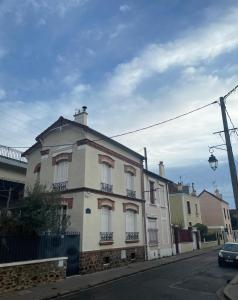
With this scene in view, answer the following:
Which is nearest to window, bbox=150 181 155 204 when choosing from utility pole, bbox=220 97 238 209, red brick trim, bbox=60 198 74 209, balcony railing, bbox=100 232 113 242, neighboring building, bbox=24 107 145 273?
neighboring building, bbox=24 107 145 273

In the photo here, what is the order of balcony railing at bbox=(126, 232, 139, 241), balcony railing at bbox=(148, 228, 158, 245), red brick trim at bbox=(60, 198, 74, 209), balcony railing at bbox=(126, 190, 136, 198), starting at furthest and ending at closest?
1. balcony railing at bbox=(148, 228, 158, 245)
2. balcony railing at bbox=(126, 190, 136, 198)
3. balcony railing at bbox=(126, 232, 139, 241)
4. red brick trim at bbox=(60, 198, 74, 209)

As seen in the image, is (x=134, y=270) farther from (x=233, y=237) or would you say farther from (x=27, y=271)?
(x=233, y=237)

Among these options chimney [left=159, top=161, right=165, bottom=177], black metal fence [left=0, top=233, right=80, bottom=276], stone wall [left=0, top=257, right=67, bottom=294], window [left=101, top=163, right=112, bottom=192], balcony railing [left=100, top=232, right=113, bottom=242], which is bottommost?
stone wall [left=0, top=257, right=67, bottom=294]

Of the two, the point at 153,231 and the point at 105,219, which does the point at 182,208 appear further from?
the point at 105,219

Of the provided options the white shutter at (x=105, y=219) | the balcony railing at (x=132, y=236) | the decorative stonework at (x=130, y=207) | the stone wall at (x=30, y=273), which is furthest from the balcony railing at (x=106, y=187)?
the stone wall at (x=30, y=273)

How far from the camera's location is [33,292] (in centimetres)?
1132

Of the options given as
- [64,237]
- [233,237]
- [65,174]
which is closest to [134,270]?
[64,237]

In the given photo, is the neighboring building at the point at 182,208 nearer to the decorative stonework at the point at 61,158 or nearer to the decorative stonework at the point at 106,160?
the decorative stonework at the point at 106,160

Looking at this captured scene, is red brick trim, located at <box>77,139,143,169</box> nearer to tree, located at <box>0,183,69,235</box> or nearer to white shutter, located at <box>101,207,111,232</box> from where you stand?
white shutter, located at <box>101,207,111,232</box>

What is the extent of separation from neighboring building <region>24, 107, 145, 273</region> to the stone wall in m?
2.28

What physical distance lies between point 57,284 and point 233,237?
49216 millimetres

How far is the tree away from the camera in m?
12.9

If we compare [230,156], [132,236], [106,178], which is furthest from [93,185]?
[230,156]

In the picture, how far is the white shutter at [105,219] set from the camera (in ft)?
60.8
